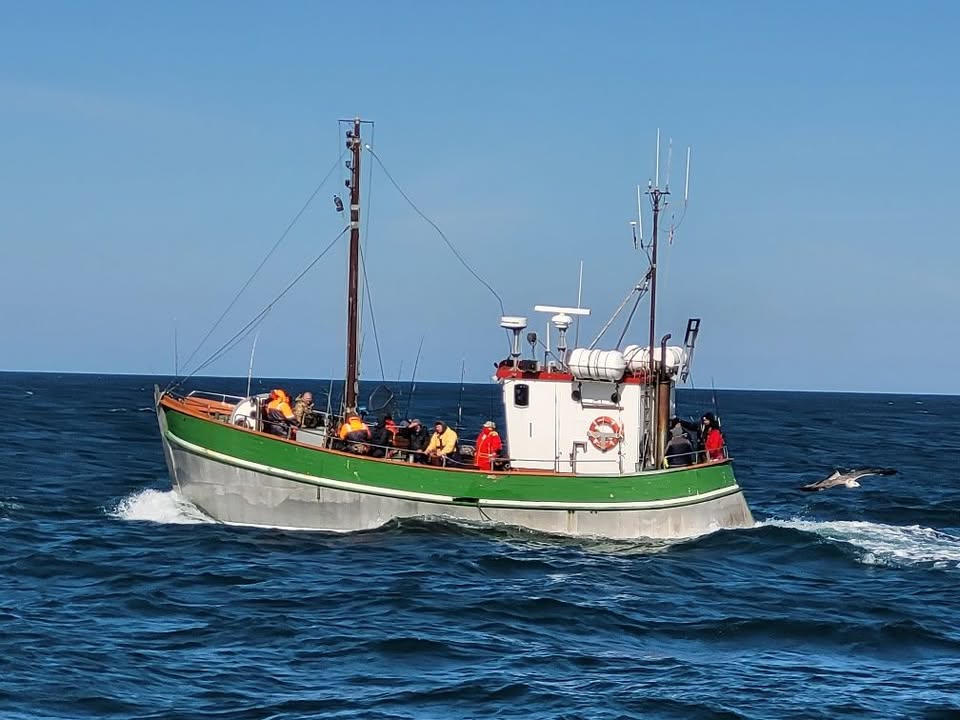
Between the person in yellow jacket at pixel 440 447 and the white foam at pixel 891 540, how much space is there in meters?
8.10

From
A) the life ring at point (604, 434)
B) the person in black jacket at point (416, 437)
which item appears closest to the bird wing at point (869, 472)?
the life ring at point (604, 434)

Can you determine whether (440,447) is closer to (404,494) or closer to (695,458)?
(404,494)

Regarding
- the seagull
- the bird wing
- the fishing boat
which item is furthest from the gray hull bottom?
the bird wing

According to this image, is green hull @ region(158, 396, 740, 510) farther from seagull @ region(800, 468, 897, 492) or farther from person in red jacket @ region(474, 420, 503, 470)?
seagull @ region(800, 468, 897, 492)

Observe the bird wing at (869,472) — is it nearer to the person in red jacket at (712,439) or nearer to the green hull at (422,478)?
the person in red jacket at (712,439)

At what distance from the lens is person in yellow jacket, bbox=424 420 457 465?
27453 mm

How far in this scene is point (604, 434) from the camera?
28125 millimetres

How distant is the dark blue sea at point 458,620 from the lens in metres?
16.1

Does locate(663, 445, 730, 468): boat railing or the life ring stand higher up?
the life ring

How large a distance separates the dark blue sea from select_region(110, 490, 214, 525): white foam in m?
0.08

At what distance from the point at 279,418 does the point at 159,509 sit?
13.3 ft

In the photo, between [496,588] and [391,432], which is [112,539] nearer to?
[391,432]

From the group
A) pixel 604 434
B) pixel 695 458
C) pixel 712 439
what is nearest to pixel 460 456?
pixel 604 434

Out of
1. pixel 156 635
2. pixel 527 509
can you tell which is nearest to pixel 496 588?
pixel 527 509
